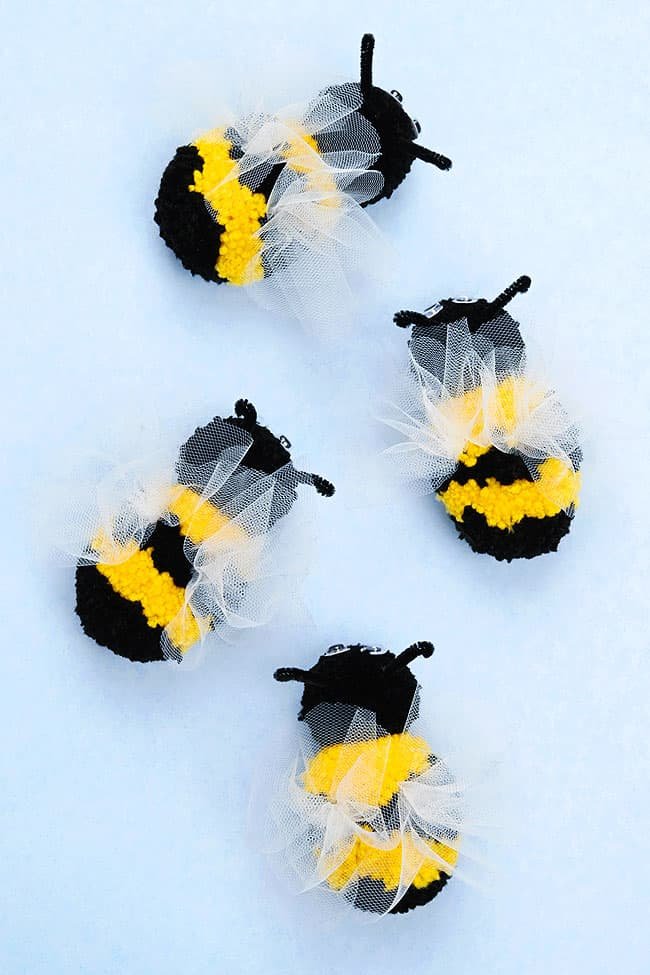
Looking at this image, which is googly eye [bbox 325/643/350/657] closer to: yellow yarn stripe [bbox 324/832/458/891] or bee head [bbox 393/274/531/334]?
yellow yarn stripe [bbox 324/832/458/891]

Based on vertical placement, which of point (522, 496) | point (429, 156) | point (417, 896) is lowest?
point (417, 896)

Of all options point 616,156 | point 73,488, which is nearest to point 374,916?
point 73,488

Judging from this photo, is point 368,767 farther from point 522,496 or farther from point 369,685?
point 522,496

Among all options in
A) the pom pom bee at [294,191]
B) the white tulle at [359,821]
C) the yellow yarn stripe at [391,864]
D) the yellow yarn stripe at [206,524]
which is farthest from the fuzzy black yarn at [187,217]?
the yellow yarn stripe at [391,864]

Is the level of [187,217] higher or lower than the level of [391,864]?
higher

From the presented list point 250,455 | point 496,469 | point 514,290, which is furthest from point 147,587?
point 514,290

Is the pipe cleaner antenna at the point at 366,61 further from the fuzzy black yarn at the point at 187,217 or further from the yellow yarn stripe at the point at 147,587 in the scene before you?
the yellow yarn stripe at the point at 147,587

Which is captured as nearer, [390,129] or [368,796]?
[368,796]
